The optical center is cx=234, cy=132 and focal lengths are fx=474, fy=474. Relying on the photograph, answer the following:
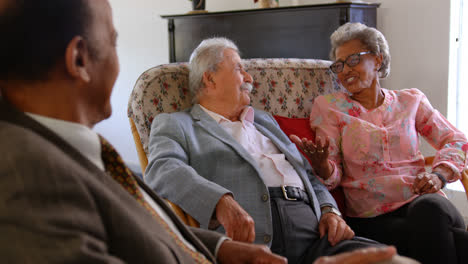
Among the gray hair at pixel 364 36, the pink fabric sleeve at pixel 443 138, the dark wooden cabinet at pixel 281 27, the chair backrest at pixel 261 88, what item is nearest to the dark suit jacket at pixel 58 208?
the chair backrest at pixel 261 88

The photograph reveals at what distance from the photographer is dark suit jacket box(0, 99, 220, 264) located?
63 cm

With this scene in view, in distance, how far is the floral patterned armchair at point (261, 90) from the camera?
6.53ft

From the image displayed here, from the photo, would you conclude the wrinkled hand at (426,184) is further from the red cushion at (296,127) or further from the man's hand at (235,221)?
the man's hand at (235,221)

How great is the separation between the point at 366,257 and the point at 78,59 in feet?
2.01

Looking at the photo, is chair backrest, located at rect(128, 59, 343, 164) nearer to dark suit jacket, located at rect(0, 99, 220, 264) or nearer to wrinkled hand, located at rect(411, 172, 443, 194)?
wrinkled hand, located at rect(411, 172, 443, 194)

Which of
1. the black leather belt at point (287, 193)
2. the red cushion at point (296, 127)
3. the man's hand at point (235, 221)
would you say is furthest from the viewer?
the red cushion at point (296, 127)

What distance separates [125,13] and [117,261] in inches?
176

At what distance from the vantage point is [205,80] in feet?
6.64

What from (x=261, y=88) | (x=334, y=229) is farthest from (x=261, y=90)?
(x=334, y=229)

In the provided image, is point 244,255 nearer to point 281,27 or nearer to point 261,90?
point 261,90

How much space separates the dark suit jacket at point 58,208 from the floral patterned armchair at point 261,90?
1.16 meters

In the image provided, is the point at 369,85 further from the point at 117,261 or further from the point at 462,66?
the point at 117,261

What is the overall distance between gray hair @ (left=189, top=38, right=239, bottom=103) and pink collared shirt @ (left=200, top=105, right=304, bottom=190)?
0.37ft

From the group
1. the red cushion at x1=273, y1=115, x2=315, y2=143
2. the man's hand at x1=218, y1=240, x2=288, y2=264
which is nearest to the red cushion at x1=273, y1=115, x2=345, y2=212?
the red cushion at x1=273, y1=115, x2=315, y2=143
